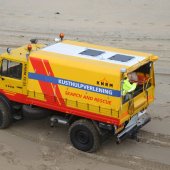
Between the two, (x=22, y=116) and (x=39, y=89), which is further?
(x=22, y=116)

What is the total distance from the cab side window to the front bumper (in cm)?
290

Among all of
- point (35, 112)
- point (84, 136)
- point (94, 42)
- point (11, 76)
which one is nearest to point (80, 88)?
point (84, 136)

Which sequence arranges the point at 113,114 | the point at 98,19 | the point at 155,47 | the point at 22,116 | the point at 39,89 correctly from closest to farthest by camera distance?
the point at 113,114, the point at 39,89, the point at 22,116, the point at 155,47, the point at 98,19

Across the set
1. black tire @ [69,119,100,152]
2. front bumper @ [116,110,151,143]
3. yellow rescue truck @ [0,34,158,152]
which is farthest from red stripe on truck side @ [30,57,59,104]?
front bumper @ [116,110,151,143]

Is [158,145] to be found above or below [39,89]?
below

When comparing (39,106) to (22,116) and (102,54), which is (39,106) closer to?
(22,116)

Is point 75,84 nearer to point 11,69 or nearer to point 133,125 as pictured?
point 133,125

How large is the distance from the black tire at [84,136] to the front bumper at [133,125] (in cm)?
56

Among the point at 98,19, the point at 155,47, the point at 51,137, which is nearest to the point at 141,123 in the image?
the point at 51,137

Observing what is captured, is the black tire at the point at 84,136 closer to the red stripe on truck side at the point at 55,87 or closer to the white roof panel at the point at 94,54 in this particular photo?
the red stripe on truck side at the point at 55,87

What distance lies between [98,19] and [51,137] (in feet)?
41.1

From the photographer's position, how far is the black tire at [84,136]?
1168 cm

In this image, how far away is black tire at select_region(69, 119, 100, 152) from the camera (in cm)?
1168

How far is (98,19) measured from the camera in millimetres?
24422
